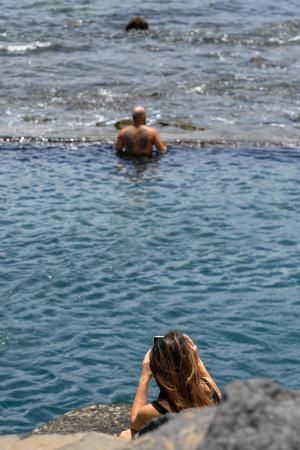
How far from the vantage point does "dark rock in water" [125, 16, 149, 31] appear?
1254 inches

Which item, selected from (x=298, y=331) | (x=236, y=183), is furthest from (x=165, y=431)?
(x=236, y=183)

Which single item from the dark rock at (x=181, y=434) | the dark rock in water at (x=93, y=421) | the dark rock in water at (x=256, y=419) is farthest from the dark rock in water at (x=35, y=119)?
the dark rock in water at (x=256, y=419)

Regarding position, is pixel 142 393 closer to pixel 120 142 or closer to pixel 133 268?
pixel 133 268

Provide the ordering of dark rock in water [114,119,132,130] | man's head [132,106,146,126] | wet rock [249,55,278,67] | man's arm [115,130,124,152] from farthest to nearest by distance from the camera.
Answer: wet rock [249,55,278,67], dark rock in water [114,119,132,130], man's head [132,106,146,126], man's arm [115,130,124,152]

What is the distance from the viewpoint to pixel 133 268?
43.0ft

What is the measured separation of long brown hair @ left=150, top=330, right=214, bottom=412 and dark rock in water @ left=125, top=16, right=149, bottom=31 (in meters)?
26.0

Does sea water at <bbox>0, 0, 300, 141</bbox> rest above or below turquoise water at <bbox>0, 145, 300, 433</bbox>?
above

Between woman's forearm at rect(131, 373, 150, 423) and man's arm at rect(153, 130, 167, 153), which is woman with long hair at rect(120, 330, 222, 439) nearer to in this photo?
woman's forearm at rect(131, 373, 150, 423)

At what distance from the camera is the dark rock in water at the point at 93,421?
8.54 m

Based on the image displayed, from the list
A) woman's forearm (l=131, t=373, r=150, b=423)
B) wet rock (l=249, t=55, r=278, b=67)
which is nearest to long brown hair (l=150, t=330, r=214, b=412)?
woman's forearm (l=131, t=373, r=150, b=423)

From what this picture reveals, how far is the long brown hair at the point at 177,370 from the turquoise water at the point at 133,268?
2.85 metres

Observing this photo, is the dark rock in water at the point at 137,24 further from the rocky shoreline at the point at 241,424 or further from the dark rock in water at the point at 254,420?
the dark rock in water at the point at 254,420

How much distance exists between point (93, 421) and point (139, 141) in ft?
32.3

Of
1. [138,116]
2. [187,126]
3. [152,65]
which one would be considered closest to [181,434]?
[138,116]
